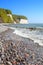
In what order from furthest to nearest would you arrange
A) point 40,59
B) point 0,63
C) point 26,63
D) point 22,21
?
1. point 22,21
2. point 40,59
3. point 26,63
4. point 0,63

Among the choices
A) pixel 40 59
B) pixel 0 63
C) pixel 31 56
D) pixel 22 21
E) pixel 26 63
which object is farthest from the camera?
pixel 22 21

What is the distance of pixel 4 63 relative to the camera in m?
6.18

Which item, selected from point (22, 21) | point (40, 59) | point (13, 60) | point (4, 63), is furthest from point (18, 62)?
point (22, 21)

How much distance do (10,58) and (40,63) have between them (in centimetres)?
125

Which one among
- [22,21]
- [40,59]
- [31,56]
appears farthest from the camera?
[22,21]

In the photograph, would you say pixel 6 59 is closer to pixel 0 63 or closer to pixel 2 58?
pixel 2 58

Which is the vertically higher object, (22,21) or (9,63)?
(9,63)

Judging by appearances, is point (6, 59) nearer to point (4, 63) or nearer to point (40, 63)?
point (4, 63)

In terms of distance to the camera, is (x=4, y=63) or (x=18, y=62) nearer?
(x=4, y=63)

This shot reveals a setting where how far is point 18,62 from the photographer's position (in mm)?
6598

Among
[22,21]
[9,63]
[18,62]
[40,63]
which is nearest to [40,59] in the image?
[40,63]

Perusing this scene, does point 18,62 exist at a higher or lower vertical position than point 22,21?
higher

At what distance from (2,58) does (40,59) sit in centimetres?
170

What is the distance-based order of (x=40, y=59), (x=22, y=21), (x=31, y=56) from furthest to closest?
(x=22, y=21)
(x=31, y=56)
(x=40, y=59)
